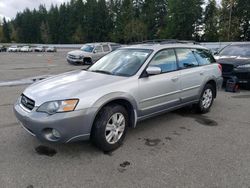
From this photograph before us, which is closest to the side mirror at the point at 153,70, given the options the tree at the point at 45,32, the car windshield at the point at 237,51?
the car windshield at the point at 237,51

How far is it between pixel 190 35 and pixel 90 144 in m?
55.5

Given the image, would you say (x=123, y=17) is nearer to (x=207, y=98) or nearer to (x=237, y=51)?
(x=237, y=51)

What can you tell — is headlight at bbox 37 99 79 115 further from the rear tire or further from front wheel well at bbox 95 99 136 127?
the rear tire

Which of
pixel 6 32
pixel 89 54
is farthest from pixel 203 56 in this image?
pixel 6 32

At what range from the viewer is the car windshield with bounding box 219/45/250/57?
27.8 ft

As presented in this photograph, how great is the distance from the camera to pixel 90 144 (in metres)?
3.72

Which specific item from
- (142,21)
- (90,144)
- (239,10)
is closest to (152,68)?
(90,144)

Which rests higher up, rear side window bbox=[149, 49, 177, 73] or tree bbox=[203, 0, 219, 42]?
tree bbox=[203, 0, 219, 42]

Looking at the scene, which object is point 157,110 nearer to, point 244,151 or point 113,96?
point 113,96

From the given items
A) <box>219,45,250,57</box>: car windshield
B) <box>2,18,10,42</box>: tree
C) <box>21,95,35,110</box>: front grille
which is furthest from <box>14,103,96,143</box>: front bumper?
<box>2,18,10,42</box>: tree

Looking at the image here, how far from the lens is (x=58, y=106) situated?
3076 millimetres

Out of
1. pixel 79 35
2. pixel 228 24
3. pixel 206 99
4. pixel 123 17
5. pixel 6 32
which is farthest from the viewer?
pixel 6 32

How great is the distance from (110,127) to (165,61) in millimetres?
1739

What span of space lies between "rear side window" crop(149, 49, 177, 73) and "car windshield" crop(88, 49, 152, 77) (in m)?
0.18
